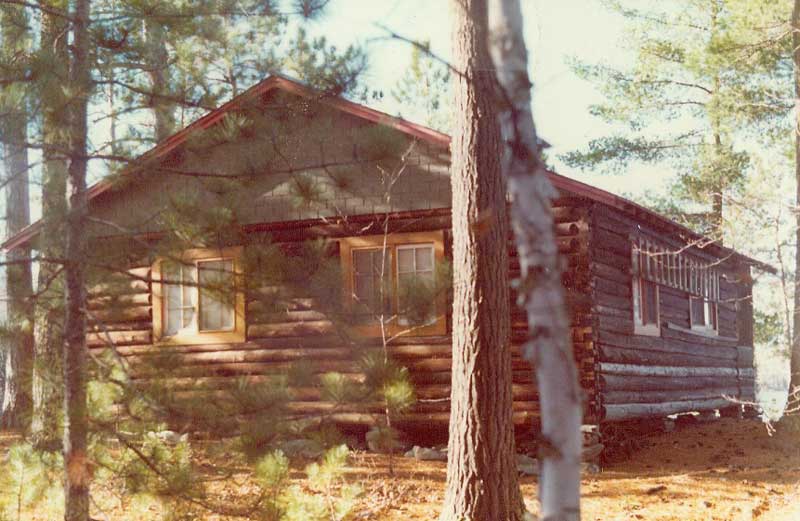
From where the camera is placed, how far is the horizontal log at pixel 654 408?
43.2 feet

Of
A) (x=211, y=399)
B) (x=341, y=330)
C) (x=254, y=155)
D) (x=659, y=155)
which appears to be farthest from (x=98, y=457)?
(x=659, y=155)

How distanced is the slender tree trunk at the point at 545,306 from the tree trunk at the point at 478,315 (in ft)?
16.9

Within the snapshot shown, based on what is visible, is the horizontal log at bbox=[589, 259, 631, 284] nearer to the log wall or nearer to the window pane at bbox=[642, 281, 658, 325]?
the log wall

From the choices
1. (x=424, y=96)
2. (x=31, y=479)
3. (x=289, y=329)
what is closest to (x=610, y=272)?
(x=289, y=329)

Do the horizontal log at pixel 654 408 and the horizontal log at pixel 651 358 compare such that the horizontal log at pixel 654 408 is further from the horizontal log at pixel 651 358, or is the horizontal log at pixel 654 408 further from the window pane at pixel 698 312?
the window pane at pixel 698 312

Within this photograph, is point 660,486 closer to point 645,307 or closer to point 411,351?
point 411,351

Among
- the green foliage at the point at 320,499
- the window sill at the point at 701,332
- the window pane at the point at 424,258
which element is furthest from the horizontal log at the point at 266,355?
→ the window sill at the point at 701,332

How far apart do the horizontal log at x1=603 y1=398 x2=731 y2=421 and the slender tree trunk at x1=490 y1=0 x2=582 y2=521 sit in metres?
10.1

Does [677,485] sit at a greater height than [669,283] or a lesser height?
lesser

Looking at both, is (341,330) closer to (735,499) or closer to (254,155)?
(254,155)

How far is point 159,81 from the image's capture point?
26.1ft

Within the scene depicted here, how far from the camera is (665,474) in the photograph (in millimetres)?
11953

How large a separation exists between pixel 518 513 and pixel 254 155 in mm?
3676

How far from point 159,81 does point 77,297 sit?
6.65 feet
